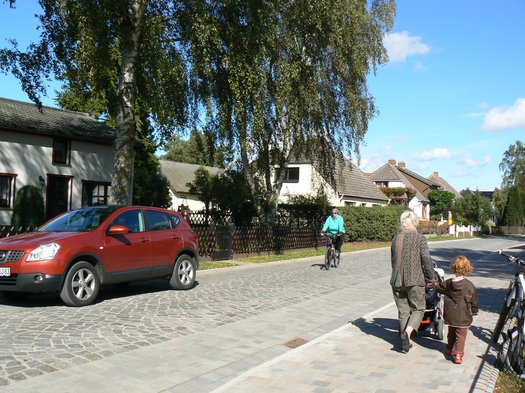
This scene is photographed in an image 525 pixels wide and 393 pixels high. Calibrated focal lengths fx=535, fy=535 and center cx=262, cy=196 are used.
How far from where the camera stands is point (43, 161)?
86.5 ft

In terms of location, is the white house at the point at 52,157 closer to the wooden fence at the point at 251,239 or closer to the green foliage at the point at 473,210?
the wooden fence at the point at 251,239

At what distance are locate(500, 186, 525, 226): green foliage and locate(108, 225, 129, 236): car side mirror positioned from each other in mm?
80736

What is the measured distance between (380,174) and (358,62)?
176ft

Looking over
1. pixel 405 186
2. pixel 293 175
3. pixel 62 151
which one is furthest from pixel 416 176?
pixel 62 151

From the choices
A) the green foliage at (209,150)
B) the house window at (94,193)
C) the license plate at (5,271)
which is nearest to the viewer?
the license plate at (5,271)

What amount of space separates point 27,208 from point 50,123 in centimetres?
539

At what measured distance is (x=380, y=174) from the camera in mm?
75375

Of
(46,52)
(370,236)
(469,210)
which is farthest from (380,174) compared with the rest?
(46,52)

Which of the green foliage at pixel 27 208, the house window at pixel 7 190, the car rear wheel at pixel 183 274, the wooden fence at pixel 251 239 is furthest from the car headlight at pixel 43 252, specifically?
the house window at pixel 7 190

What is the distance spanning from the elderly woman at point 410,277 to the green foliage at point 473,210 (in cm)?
6233

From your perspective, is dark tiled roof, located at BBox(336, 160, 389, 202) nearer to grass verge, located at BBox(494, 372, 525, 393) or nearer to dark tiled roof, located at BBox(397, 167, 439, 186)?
dark tiled roof, located at BBox(397, 167, 439, 186)

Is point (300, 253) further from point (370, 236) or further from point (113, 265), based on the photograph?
point (113, 265)

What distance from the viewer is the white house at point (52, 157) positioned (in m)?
25.1

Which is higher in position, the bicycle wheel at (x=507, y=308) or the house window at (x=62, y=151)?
the house window at (x=62, y=151)
